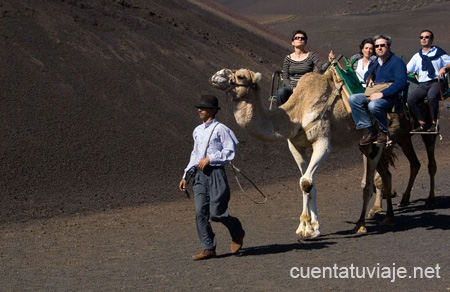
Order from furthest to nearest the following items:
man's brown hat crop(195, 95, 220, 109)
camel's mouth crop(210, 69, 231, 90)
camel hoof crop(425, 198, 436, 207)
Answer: camel hoof crop(425, 198, 436, 207) → camel's mouth crop(210, 69, 231, 90) → man's brown hat crop(195, 95, 220, 109)

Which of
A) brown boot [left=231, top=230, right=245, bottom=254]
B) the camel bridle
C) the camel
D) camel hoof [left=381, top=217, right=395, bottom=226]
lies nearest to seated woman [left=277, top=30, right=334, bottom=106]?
the camel

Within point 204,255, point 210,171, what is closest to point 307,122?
point 210,171

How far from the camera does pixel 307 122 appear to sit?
1105cm

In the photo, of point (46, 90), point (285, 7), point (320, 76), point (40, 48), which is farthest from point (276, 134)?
point (285, 7)

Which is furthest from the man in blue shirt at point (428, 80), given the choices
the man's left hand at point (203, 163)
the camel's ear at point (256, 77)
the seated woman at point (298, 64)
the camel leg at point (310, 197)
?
the man's left hand at point (203, 163)

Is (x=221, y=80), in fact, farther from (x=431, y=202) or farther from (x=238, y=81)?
(x=431, y=202)

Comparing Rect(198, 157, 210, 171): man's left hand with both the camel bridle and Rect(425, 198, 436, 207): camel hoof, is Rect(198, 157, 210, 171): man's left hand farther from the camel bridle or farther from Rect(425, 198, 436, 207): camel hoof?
Rect(425, 198, 436, 207): camel hoof

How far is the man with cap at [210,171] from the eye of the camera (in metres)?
9.41

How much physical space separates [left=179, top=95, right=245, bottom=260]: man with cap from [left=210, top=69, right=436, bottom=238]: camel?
2.34 ft

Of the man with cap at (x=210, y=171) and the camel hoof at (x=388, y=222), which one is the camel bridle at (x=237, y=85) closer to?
the man with cap at (x=210, y=171)

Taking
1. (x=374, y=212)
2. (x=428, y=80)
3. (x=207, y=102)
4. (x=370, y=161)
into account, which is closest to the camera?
(x=207, y=102)

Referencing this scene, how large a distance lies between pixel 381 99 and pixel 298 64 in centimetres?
148

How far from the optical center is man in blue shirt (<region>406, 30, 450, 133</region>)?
13328mm

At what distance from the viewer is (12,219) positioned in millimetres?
13984
